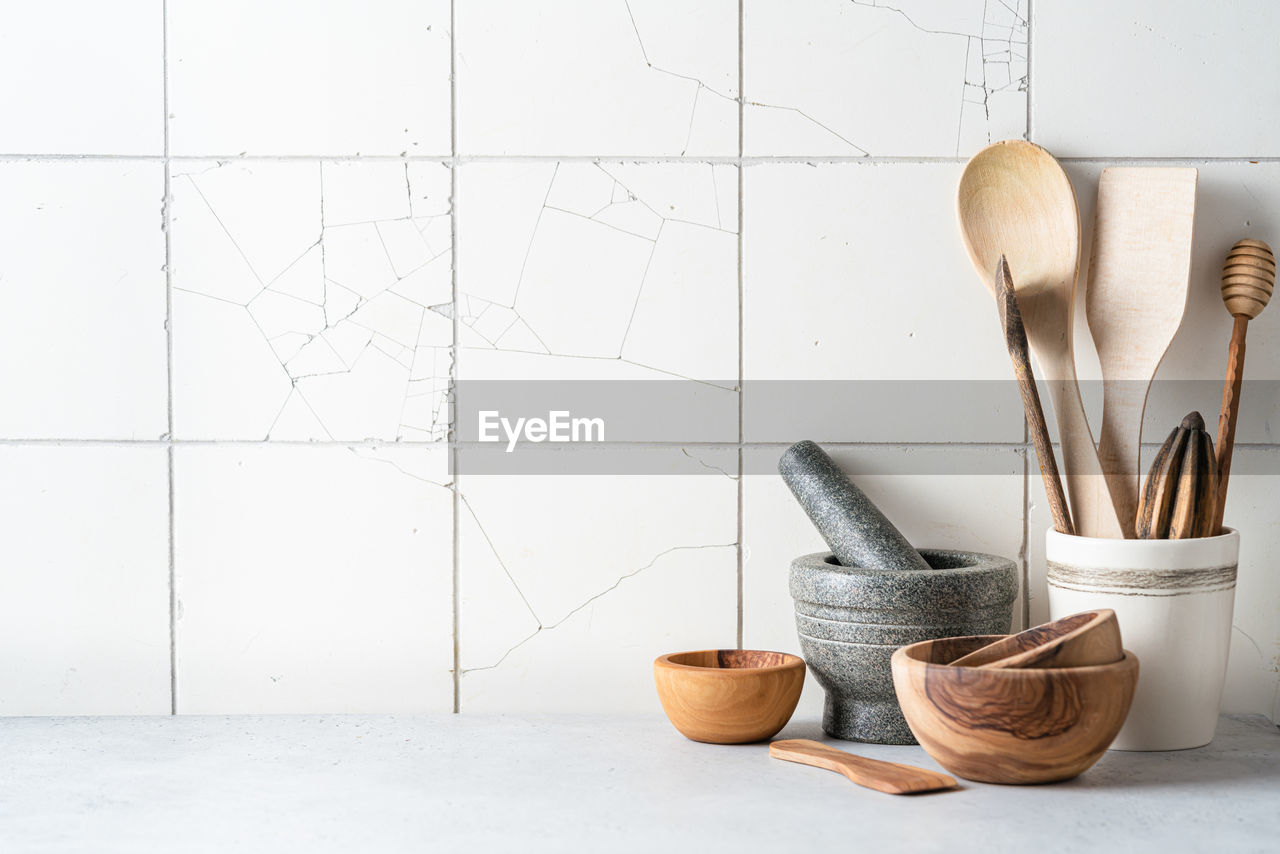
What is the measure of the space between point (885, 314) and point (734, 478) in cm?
20

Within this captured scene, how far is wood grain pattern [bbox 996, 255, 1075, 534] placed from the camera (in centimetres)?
78

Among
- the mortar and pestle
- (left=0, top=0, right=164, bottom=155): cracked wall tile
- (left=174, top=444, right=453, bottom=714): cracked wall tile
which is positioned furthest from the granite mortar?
(left=0, top=0, right=164, bottom=155): cracked wall tile

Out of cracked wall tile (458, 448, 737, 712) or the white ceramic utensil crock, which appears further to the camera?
cracked wall tile (458, 448, 737, 712)

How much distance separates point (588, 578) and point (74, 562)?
0.47 m

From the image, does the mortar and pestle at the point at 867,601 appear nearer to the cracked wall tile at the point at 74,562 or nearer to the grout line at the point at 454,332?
the grout line at the point at 454,332

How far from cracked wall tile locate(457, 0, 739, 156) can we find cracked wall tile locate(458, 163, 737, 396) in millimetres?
26

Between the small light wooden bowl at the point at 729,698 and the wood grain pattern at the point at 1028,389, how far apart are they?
0.80 feet

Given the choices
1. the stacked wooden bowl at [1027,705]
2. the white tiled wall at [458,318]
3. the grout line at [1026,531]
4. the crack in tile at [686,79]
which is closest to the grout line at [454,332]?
the white tiled wall at [458,318]

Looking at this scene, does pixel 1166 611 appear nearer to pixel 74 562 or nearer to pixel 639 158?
pixel 639 158

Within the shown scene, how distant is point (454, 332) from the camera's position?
90 centimetres

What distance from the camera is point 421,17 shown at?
0.90 m

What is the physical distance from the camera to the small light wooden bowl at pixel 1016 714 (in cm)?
64

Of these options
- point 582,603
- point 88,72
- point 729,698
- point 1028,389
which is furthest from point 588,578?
point 88,72

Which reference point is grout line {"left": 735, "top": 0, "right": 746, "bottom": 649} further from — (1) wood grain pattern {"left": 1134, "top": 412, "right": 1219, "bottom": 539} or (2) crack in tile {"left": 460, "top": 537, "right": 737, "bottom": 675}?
(1) wood grain pattern {"left": 1134, "top": 412, "right": 1219, "bottom": 539}
